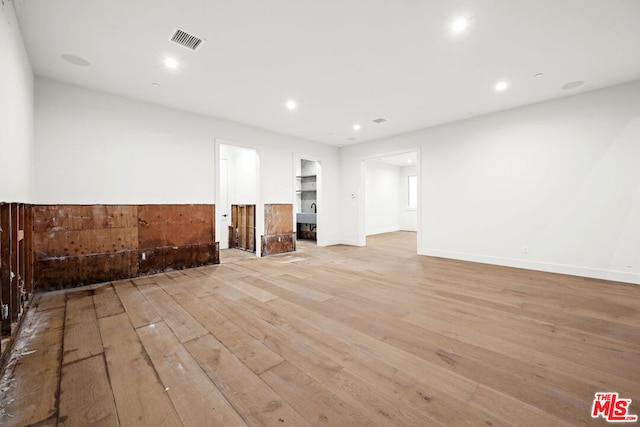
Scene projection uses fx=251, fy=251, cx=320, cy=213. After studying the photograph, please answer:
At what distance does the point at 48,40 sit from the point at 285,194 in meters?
4.35

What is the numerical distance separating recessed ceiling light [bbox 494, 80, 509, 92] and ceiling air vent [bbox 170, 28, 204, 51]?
4.02 metres

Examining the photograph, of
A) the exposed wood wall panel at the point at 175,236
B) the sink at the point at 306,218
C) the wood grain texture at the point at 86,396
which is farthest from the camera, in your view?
the sink at the point at 306,218

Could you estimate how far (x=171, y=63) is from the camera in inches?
123

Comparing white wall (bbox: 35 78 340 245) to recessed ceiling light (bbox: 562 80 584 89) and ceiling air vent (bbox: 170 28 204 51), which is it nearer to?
ceiling air vent (bbox: 170 28 204 51)

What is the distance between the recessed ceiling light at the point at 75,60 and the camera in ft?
9.75

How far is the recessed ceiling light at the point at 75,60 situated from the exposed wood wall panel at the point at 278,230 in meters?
3.65

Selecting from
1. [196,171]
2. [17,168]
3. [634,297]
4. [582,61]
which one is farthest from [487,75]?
[17,168]

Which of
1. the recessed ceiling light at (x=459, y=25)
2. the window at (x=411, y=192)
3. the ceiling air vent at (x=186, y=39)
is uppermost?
the ceiling air vent at (x=186, y=39)

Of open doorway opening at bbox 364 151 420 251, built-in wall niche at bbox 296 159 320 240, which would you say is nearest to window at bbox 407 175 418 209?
open doorway opening at bbox 364 151 420 251

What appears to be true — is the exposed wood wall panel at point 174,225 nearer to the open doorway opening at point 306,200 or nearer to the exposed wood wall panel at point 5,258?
the exposed wood wall panel at point 5,258

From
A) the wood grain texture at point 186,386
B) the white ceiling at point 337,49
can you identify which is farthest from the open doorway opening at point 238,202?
the wood grain texture at point 186,386

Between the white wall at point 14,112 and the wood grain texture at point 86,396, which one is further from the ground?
the white wall at point 14,112

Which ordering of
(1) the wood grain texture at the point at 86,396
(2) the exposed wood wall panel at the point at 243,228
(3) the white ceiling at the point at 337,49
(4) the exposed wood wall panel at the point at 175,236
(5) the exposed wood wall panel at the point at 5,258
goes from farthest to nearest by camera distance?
1. (2) the exposed wood wall panel at the point at 243,228
2. (4) the exposed wood wall panel at the point at 175,236
3. (3) the white ceiling at the point at 337,49
4. (5) the exposed wood wall panel at the point at 5,258
5. (1) the wood grain texture at the point at 86,396

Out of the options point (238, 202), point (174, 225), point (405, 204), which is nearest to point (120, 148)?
point (174, 225)
